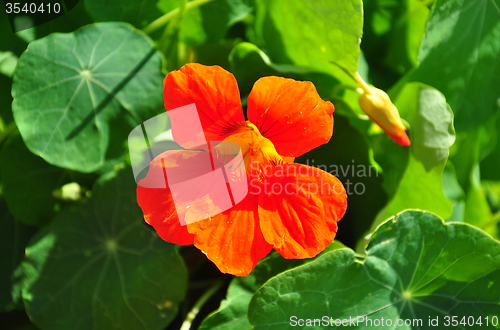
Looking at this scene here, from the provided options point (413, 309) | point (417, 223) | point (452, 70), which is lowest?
point (413, 309)

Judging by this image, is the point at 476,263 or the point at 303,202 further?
the point at 476,263

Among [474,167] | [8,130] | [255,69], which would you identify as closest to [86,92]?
[8,130]

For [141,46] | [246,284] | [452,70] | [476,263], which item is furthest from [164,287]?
[452,70]

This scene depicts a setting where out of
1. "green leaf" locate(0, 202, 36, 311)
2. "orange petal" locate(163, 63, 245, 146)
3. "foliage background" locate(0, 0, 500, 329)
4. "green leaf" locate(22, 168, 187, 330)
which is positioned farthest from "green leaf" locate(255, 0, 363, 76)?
"green leaf" locate(0, 202, 36, 311)

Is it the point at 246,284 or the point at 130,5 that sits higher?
the point at 130,5

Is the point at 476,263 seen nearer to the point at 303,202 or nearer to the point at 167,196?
the point at 303,202

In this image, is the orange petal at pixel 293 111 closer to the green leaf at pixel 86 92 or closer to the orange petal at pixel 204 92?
the orange petal at pixel 204 92
